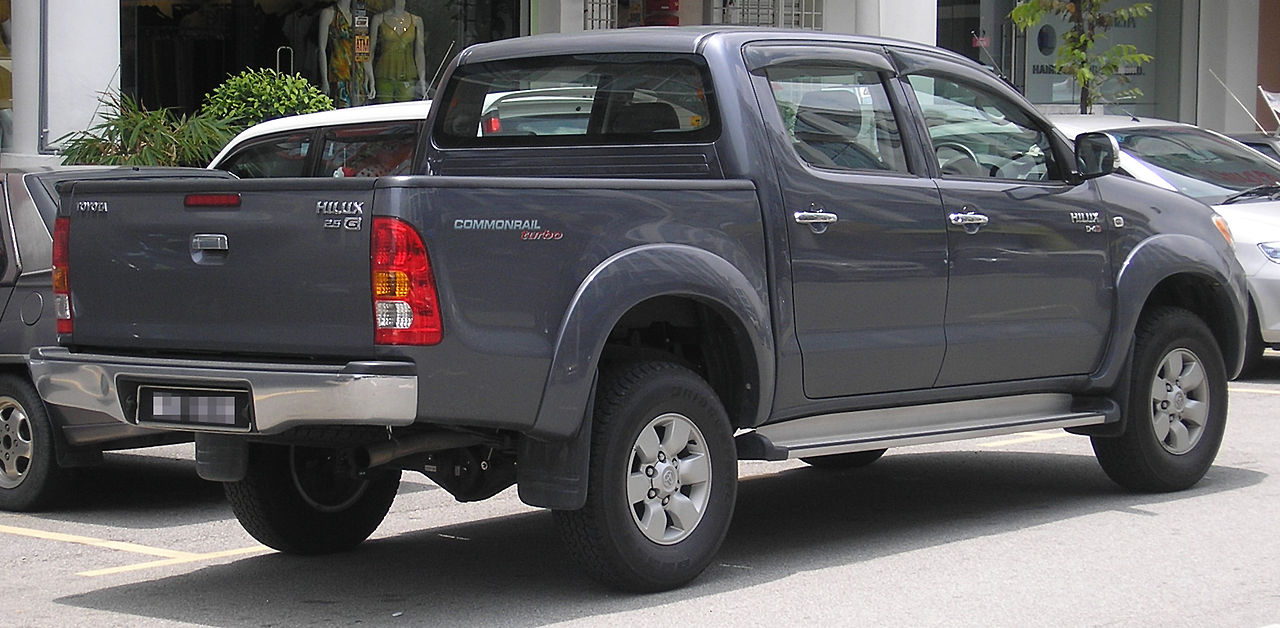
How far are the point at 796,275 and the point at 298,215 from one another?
1.92 meters

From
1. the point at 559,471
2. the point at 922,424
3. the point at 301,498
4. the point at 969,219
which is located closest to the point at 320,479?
the point at 301,498

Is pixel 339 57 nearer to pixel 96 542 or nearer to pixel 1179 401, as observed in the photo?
pixel 96 542

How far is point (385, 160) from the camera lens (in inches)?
422

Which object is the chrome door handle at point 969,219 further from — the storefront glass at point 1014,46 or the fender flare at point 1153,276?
the storefront glass at point 1014,46

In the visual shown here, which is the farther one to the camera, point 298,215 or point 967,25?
point 967,25

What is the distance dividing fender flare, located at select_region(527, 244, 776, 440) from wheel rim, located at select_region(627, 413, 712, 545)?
0.37 m

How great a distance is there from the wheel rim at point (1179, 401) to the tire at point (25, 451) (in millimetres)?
4946

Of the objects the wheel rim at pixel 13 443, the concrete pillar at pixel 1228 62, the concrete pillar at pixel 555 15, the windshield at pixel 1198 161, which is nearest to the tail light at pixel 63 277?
the wheel rim at pixel 13 443

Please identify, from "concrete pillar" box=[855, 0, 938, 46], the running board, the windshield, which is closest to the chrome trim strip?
the running board

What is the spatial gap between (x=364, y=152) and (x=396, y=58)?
7320 mm

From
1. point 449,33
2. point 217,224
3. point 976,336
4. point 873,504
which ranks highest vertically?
point 449,33

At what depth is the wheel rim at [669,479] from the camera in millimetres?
6070

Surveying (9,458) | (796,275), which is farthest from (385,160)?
(796,275)

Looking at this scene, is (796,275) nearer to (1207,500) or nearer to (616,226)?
(616,226)
